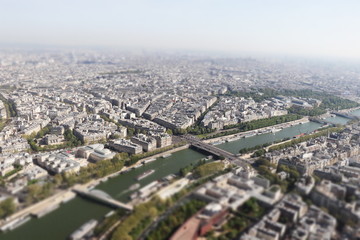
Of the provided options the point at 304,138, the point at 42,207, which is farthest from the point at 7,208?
the point at 304,138

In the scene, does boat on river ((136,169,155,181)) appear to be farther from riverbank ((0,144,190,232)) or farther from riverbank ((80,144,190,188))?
riverbank ((0,144,190,232))

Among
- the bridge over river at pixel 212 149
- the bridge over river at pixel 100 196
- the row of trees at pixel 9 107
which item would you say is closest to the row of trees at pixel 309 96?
the bridge over river at pixel 212 149

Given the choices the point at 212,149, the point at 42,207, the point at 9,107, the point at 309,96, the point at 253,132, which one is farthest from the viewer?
the point at 309,96

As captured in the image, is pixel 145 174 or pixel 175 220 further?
pixel 145 174

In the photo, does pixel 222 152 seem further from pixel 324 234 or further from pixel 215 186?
pixel 324 234

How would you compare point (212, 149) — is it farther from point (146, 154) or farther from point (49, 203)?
point (49, 203)

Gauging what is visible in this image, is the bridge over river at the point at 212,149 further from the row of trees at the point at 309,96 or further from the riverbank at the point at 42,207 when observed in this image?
the row of trees at the point at 309,96

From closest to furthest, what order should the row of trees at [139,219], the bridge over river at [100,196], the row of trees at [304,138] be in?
the row of trees at [139,219]
the bridge over river at [100,196]
the row of trees at [304,138]

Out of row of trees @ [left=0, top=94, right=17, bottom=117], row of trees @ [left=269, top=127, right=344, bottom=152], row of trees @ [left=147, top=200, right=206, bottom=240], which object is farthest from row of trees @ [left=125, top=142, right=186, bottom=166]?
row of trees @ [left=0, top=94, right=17, bottom=117]
